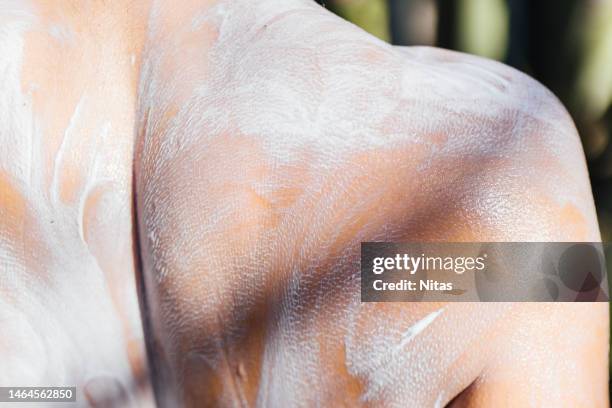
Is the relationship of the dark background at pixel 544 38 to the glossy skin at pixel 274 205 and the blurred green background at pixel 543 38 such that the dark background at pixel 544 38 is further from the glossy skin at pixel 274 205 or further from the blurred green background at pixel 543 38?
the glossy skin at pixel 274 205

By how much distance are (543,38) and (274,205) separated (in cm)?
32

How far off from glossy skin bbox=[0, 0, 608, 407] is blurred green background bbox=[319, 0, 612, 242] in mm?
137

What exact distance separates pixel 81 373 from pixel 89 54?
0.20 m

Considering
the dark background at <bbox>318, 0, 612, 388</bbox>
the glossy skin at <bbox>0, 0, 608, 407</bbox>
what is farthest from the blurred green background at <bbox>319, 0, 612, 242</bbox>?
the glossy skin at <bbox>0, 0, 608, 407</bbox>

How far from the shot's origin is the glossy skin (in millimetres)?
365

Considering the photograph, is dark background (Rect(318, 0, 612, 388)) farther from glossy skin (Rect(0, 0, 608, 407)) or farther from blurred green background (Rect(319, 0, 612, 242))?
glossy skin (Rect(0, 0, 608, 407))

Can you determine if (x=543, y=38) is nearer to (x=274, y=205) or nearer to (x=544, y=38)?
(x=544, y=38)

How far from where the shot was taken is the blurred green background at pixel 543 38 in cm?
58

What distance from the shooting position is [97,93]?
1.52ft

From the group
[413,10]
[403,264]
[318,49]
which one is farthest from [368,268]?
[413,10]

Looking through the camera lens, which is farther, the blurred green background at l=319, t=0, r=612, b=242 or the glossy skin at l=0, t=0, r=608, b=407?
the blurred green background at l=319, t=0, r=612, b=242

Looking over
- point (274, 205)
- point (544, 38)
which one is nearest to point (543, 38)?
point (544, 38)

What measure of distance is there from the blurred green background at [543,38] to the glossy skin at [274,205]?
14 cm

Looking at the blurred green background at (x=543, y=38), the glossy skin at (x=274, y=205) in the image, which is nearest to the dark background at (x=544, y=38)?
the blurred green background at (x=543, y=38)
